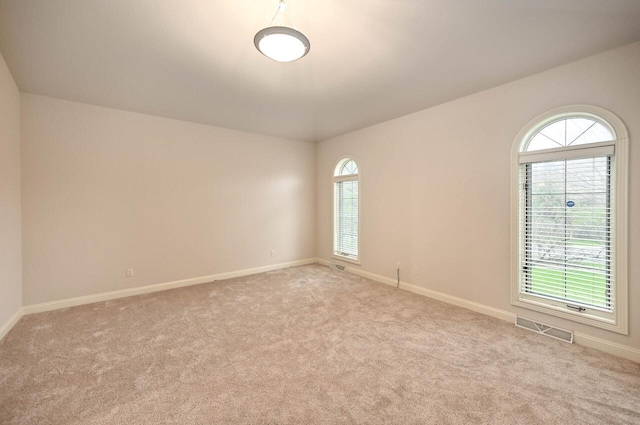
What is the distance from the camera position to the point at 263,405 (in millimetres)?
1747

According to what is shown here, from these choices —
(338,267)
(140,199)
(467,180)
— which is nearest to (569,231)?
(467,180)

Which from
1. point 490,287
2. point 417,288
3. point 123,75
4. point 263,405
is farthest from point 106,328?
point 490,287

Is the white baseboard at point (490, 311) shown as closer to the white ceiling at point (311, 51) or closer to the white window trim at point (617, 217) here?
the white window trim at point (617, 217)

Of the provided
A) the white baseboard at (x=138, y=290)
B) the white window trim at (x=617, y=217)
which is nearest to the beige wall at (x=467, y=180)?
the white window trim at (x=617, y=217)

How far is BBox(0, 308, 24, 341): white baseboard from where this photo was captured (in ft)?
8.71

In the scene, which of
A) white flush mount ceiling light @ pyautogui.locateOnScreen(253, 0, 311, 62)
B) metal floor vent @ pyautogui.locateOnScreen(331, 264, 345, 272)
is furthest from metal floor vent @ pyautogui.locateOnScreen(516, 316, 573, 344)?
white flush mount ceiling light @ pyautogui.locateOnScreen(253, 0, 311, 62)

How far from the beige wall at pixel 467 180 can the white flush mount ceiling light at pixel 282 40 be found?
2.50 m

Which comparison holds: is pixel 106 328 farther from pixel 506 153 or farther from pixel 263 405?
pixel 506 153

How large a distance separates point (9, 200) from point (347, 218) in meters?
4.67

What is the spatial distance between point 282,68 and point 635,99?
10.4ft

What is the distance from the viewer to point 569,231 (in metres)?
2.65

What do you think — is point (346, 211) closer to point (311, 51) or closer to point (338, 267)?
point (338, 267)

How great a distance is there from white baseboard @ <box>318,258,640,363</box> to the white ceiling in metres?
2.65

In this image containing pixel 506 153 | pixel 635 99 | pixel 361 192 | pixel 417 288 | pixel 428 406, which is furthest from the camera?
pixel 361 192
